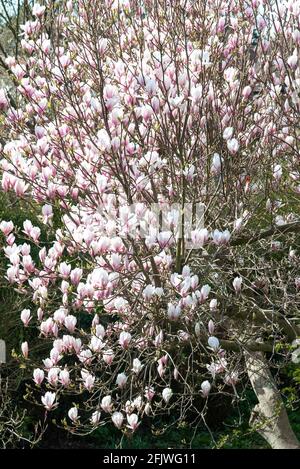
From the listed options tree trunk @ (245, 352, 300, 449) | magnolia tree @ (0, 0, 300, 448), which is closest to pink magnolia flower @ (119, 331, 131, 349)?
magnolia tree @ (0, 0, 300, 448)

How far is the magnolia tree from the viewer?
397cm

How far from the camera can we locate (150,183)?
452cm

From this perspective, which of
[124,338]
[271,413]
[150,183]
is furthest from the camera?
[271,413]

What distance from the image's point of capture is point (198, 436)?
292 inches

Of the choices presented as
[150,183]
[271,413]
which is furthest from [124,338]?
[271,413]

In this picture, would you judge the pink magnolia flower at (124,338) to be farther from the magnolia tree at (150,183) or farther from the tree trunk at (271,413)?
the tree trunk at (271,413)

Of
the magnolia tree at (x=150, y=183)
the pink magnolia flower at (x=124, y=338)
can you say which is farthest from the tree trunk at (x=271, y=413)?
the pink magnolia flower at (x=124, y=338)

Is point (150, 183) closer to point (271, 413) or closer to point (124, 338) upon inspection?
point (124, 338)

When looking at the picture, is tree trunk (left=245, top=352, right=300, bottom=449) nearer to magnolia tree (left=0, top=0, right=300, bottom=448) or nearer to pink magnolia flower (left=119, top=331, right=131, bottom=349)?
magnolia tree (left=0, top=0, right=300, bottom=448)

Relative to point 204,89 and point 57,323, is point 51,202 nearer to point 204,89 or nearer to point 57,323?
point 57,323
